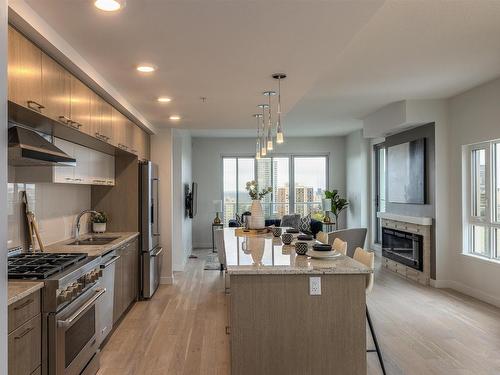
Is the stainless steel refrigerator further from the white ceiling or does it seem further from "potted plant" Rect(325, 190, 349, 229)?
"potted plant" Rect(325, 190, 349, 229)

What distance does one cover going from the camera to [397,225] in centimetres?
674

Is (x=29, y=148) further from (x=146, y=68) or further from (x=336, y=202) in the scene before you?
(x=336, y=202)

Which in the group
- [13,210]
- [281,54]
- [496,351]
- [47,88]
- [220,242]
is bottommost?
[496,351]

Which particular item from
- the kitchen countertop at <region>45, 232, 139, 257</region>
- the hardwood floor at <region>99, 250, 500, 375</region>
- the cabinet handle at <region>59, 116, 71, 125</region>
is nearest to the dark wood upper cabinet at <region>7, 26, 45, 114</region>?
the cabinet handle at <region>59, 116, 71, 125</region>

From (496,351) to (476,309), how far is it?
1310 millimetres

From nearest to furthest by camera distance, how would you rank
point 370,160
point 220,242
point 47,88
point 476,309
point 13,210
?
point 47,88 < point 13,210 < point 476,309 < point 220,242 < point 370,160

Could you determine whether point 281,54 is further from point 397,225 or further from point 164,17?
point 397,225

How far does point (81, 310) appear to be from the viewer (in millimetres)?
2814

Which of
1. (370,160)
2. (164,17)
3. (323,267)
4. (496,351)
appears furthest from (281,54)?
(370,160)

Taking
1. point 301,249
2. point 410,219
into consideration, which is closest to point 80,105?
point 301,249

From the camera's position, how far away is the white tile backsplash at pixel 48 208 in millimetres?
3180

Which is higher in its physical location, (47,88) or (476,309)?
(47,88)

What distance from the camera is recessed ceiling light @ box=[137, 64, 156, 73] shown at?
3.13 metres

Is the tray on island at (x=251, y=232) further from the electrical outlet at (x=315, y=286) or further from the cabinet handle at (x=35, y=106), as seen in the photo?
the cabinet handle at (x=35, y=106)
